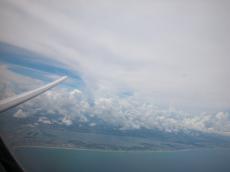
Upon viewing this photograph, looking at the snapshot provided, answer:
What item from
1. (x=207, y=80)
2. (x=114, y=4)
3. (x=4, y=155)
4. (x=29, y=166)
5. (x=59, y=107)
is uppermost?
(x=114, y=4)

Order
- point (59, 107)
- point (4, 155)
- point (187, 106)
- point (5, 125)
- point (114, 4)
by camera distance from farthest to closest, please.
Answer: point (5, 125) → point (59, 107) → point (187, 106) → point (114, 4) → point (4, 155)

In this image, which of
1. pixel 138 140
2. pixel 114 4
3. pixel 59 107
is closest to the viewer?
pixel 114 4

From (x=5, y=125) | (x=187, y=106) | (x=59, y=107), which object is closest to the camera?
(x=187, y=106)

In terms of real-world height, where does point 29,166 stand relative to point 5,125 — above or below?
below

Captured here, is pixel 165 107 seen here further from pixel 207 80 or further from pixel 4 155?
pixel 4 155

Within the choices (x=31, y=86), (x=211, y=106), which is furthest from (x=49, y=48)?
(x=211, y=106)

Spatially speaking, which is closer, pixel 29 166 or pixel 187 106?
pixel 187 106

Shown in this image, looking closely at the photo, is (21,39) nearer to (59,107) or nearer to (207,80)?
(59,107)

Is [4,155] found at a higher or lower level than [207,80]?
lower

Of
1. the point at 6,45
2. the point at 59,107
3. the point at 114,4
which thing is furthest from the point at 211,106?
the point at 6,45
